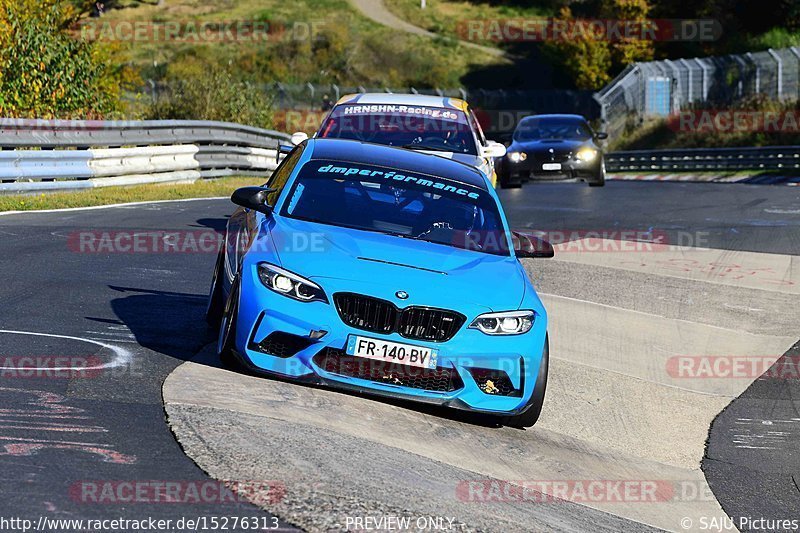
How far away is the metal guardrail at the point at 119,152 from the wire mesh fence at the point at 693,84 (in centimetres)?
2235

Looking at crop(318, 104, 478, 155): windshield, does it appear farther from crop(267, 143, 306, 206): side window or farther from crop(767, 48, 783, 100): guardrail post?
crop(767, 48, 783, 100): guardrail post

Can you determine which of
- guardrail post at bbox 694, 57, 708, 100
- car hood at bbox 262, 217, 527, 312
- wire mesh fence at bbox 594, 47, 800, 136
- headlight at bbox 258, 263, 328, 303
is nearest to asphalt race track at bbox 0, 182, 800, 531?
headlight at bbox 258, 263, 328, 303

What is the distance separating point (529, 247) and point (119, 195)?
1160 cm

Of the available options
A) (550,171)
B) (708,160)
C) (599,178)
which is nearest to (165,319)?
(550,171)

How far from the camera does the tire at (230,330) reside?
7387 mm

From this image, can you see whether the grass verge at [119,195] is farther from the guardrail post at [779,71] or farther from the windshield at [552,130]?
the guardrail post at [779,71]

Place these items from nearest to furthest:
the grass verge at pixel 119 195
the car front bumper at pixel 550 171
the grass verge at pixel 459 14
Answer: the grass verge at pixel 119 195 → the car front bumper at pixel 550 171 → the grass verge at pixel 459 14

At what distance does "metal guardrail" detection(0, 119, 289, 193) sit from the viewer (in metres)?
17.2

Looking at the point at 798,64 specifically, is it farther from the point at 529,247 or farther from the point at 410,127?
the point at 529,247

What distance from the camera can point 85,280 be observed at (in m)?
10.6

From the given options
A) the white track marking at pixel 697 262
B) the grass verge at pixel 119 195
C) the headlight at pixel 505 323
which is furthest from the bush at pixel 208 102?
the headlight at pixel 505 323

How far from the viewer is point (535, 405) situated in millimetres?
7547

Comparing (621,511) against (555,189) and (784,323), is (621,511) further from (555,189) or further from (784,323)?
(555,189)

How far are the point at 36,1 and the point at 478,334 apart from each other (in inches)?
783
